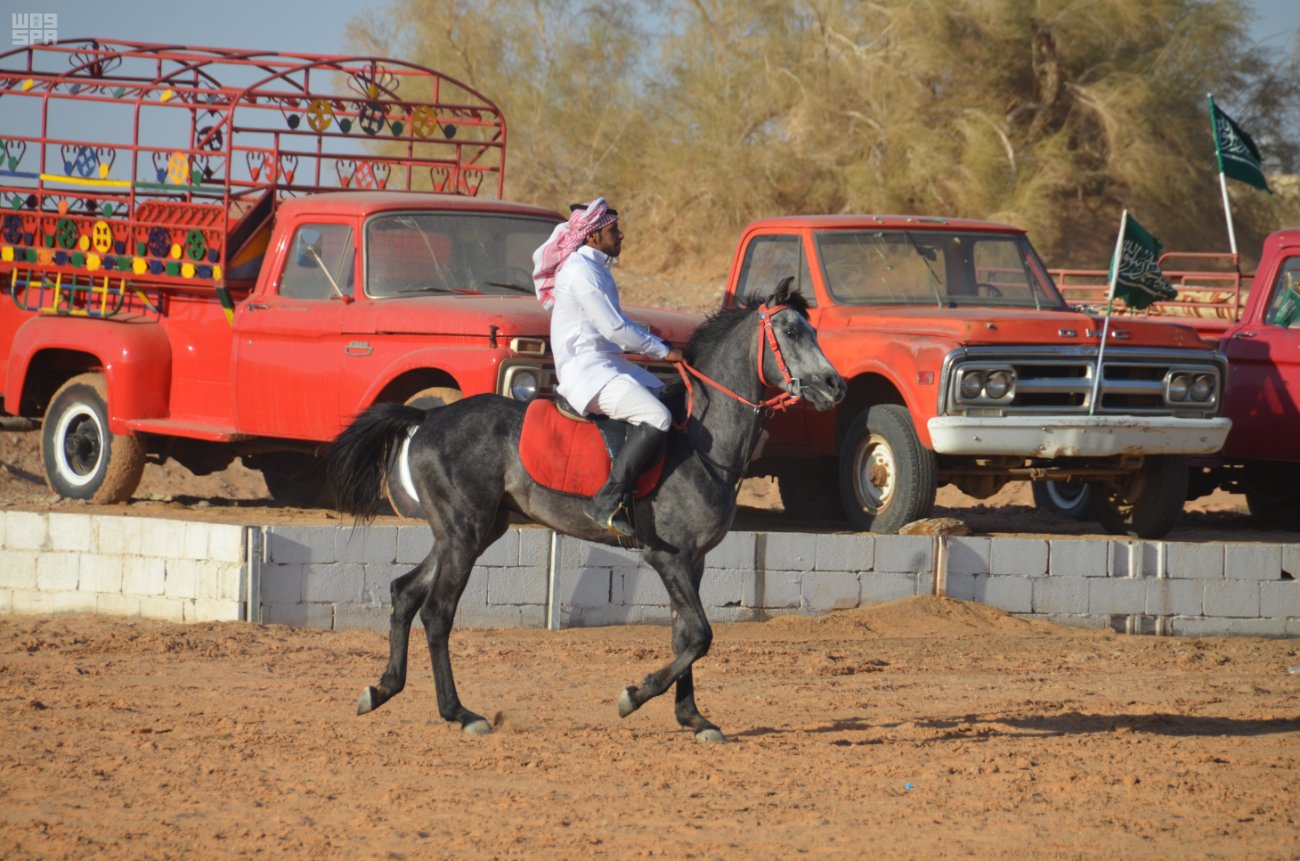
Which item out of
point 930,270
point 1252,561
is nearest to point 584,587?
point 930,270

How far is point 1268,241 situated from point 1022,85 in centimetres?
1438

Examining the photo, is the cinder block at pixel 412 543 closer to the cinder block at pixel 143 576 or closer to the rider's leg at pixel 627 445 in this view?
the cinder block at pixel 143 576

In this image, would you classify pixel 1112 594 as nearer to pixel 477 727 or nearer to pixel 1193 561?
pixel 1193 561

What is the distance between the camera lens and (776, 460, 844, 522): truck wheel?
13859mm

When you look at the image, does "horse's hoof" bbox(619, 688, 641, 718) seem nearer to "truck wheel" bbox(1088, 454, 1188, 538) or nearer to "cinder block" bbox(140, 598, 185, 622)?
"cinder block" bbox(140, 598, 185, 622)

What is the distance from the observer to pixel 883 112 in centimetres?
2702

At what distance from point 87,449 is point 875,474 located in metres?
6.44

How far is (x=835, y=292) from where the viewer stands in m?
12.4

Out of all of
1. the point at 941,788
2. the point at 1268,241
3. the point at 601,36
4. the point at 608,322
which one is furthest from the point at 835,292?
the point at 601,36

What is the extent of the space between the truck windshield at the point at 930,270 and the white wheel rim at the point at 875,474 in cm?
121

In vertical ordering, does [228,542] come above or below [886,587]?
above

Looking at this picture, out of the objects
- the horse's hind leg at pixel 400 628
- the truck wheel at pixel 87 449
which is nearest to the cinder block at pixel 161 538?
the horse's hind leg at pixel 400 628

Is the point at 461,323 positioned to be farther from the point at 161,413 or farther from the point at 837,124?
the point at 837,124

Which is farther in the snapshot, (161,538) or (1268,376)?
(1268,376)
